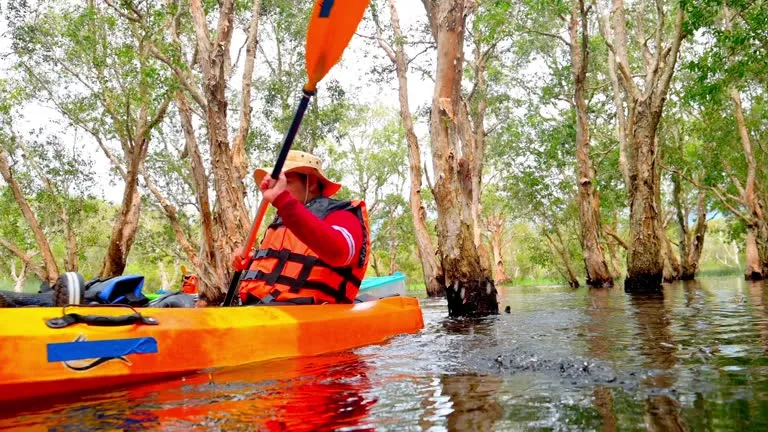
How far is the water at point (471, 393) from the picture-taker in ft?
5.47

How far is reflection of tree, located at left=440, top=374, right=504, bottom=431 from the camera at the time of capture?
1649 millimetres

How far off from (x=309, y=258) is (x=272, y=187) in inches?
23.0

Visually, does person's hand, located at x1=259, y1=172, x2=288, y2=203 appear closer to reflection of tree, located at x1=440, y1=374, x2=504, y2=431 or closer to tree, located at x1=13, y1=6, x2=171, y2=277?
reflection of tree, located at x1=440, y1=374, x2=504, y2=431

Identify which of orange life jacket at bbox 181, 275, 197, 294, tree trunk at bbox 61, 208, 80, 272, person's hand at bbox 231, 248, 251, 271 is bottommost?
orange life jacket at bbox 181, 275, 197, 294

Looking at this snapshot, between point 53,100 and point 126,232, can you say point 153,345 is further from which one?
point 53,100

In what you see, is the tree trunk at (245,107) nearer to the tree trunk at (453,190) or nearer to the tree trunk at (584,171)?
the tree trunk at (453,190)

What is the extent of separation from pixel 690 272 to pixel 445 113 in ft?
54.2

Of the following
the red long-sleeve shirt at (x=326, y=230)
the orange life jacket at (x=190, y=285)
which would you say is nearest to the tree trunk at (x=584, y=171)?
the orange life jacket at (x=190, y=285)

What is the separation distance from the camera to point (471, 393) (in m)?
2.10

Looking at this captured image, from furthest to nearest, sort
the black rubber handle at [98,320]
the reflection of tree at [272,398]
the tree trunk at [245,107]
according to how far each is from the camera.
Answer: the tree trunk at [245,107] < the black rubber handle at [98,320] < the reflection of tree at [272,398]

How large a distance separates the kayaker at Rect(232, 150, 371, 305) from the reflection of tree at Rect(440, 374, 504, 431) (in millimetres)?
1251

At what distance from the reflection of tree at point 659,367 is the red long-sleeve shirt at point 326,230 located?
161 centimetres

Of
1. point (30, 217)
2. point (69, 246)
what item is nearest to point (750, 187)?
point (30, 217)

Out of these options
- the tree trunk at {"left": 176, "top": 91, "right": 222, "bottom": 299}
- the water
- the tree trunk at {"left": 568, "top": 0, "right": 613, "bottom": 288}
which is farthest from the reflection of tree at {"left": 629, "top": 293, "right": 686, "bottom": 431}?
the tree trunk at {"left": 568, "top": 0, "right": 613, "bottom": 288}
